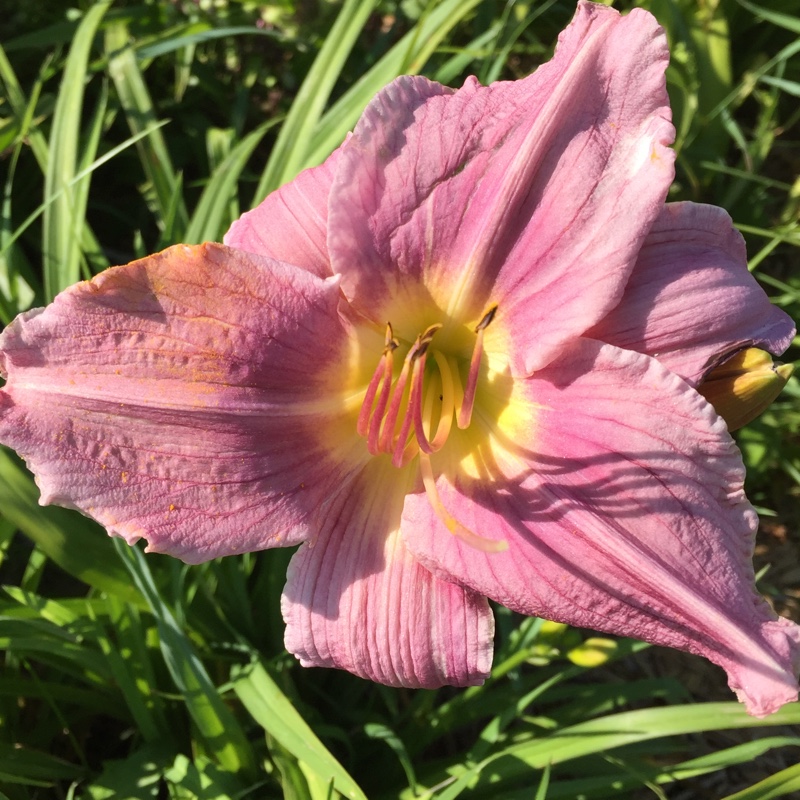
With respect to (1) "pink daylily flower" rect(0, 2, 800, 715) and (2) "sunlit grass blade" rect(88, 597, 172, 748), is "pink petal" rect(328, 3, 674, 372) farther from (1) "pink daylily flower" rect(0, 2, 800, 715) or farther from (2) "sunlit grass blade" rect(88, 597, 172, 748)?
(2) "sunlit grass blade" rect(88, 597, 172, 748)

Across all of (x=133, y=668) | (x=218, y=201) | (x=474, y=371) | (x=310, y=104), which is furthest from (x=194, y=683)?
(x=310, y=104)

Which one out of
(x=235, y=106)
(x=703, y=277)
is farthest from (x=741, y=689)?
(x=235, y=106)

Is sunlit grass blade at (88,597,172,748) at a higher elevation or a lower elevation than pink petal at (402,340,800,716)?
lower

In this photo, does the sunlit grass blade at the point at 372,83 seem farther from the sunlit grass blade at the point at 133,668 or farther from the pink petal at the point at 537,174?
the sunlit grass blade at the point at 133,668

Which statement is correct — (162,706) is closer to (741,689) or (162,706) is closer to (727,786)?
(741,689)

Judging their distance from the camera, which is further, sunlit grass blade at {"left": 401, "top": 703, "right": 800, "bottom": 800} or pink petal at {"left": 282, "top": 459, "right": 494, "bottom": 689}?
sunlit grass blade at {"left": 401, "top": 703, "right": 800, "bottom": 800}

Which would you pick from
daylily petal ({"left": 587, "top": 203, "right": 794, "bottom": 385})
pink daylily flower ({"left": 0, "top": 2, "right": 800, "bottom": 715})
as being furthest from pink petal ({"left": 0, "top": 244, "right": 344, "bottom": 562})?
daylily petal ({"left": 587, "top": 203, "right": 794, "bottom": 385})

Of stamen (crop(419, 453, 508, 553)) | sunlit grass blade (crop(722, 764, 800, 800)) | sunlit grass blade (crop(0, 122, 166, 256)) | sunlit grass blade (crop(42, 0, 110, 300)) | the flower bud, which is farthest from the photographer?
sunlit grass blade (crop(42, 0, 110, 300))
